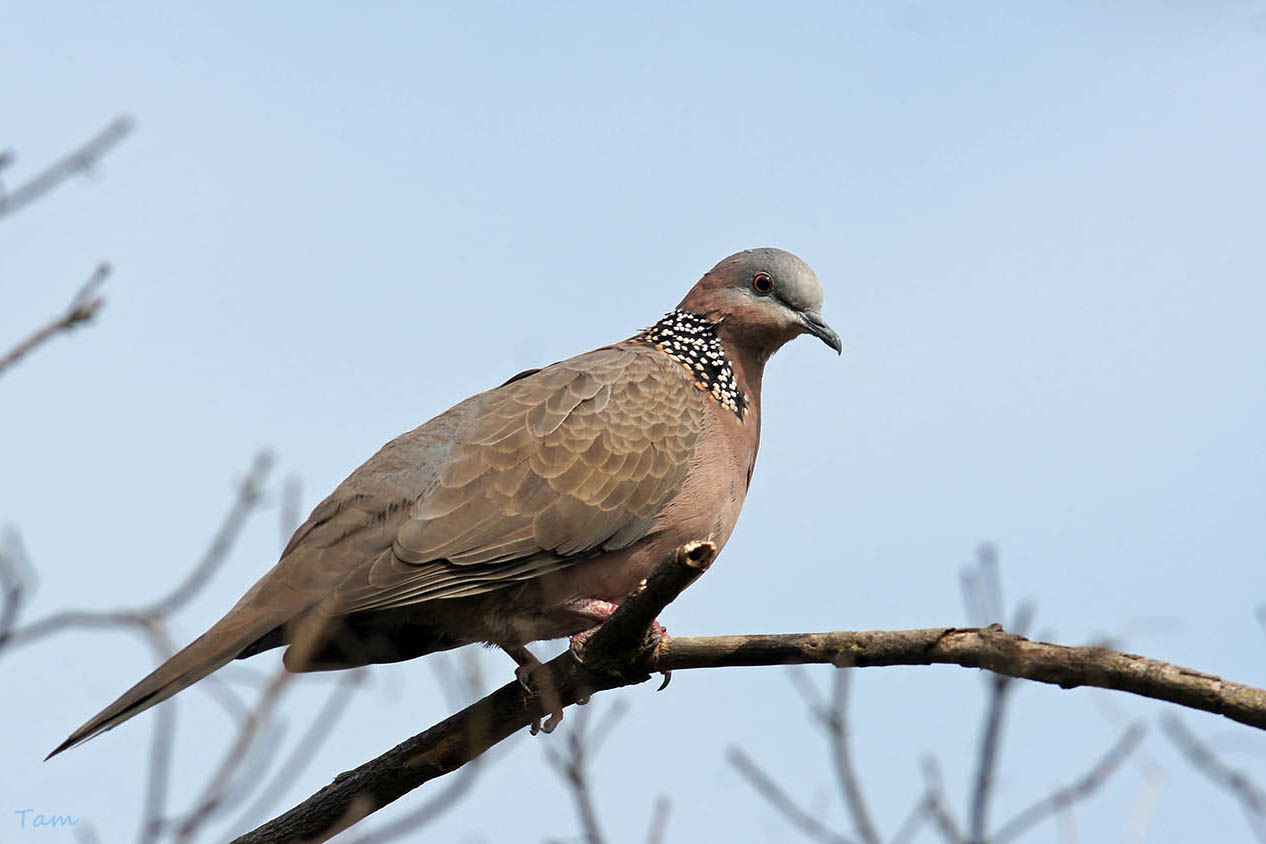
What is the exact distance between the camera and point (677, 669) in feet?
16.3

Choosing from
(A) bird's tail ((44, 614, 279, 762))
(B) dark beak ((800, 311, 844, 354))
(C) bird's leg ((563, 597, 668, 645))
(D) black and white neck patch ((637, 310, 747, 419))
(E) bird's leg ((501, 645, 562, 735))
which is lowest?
(A) bird's tail ((44, 614, 279, 762))

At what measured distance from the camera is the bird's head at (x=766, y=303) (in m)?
7.07

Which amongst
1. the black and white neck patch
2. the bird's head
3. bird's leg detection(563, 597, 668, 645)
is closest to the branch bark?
bird's leg detection(563, 597, 668, 645)

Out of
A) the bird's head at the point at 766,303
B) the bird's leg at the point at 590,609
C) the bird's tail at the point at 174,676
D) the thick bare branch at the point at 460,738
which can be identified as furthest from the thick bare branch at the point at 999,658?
the bird's head at the point at 766,303

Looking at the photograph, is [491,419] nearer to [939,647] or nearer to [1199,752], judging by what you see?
[939,647]

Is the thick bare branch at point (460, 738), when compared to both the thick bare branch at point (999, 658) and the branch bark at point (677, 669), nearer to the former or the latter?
the branch bark at point (677, 669)

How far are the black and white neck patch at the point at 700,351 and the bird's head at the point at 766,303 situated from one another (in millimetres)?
88

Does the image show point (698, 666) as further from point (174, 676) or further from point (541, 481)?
point (174, 676)

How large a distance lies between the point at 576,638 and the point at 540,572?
59 cm

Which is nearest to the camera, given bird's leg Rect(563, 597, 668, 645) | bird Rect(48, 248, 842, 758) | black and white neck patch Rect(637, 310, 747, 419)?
bird Rect(48, 248, 842, 758)

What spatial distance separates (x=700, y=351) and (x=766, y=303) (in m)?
0.43

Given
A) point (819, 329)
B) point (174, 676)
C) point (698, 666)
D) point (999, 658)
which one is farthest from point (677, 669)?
point (819, 329)

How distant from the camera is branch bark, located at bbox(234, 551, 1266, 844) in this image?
4.02 m

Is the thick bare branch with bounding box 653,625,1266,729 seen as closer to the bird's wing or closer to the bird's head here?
the bird's wing
